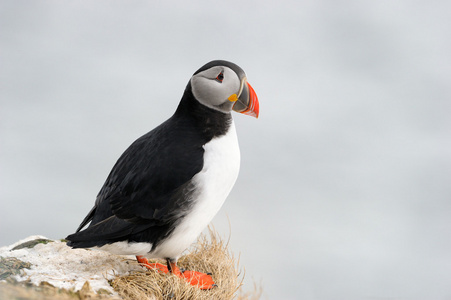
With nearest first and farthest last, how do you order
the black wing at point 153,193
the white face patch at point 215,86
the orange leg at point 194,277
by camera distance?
the black wing at point 153,193 → the white face patch at point 215,86 → the orange leg at point 194,277

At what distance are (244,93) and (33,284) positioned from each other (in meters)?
2.10

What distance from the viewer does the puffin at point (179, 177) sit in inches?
152

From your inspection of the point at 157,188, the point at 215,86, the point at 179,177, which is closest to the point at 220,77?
the point at 215,86

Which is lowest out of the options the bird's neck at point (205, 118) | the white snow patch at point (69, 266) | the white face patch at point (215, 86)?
the white snow patch at point (69, 266)

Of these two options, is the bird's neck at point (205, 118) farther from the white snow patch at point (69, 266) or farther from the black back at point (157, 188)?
the white snow patch at point (69, 266)

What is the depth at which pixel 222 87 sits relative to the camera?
4.04 m

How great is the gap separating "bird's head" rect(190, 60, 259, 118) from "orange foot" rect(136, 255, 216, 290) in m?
1.31

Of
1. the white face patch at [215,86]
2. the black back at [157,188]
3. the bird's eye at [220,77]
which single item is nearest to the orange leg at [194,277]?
the black back at [157,188]

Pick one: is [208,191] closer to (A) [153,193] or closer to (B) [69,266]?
(A) [153,193]

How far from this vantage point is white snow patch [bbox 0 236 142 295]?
3910mm

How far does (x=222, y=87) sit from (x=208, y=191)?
0.80 metres

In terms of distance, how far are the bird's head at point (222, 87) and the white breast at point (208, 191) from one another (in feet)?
0.90

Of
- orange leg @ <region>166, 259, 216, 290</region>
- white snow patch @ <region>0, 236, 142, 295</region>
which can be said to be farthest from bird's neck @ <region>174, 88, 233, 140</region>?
white snow patch @ <region>0, 236, 142, 295</region>

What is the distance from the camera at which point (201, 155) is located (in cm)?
394
